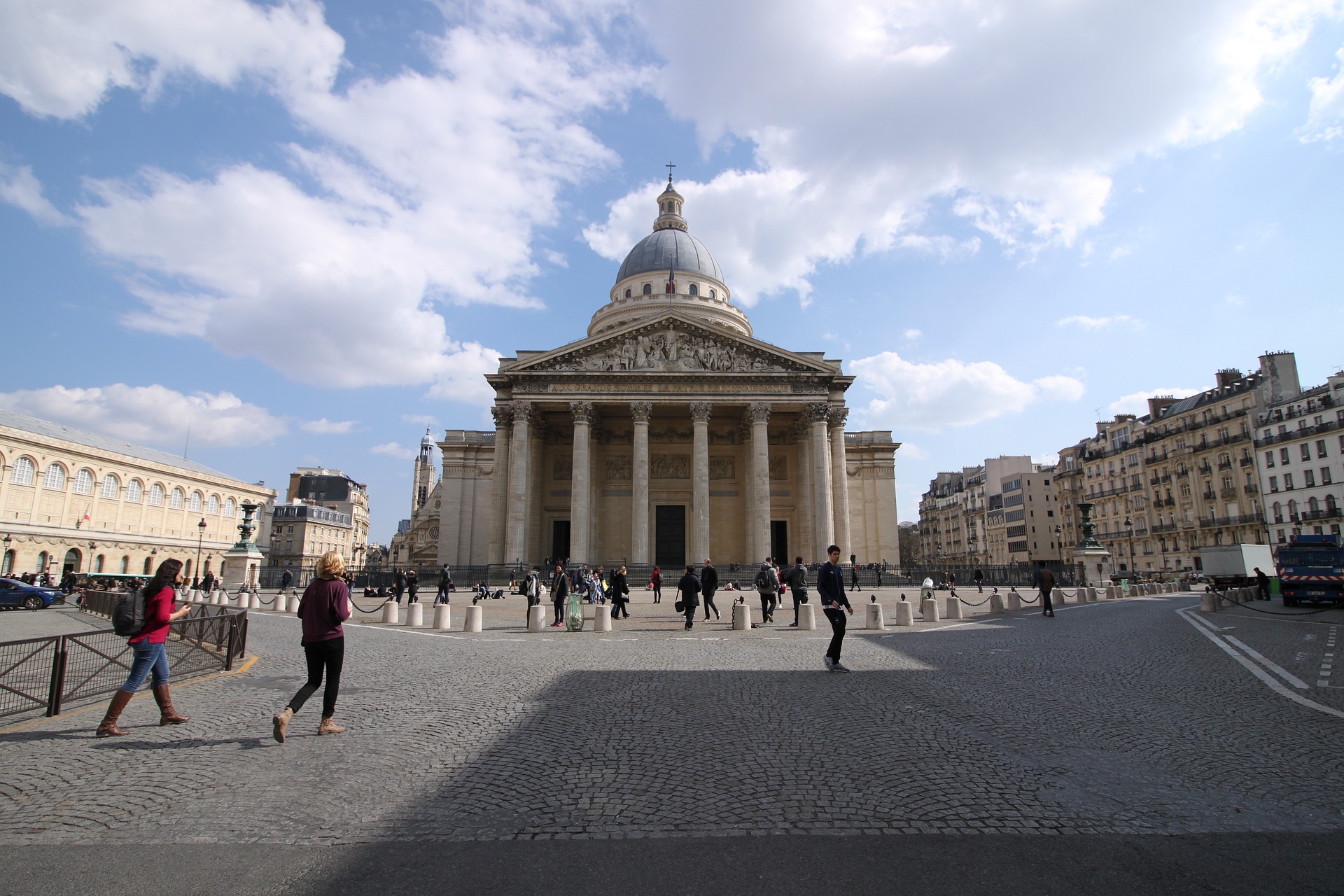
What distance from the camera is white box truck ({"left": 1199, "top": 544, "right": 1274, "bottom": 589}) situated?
120ft

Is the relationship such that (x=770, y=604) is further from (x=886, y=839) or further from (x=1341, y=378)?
(x=1341, y=378)

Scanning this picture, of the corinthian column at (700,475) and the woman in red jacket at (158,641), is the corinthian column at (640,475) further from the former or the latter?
the woman in red jacket at (158,641)

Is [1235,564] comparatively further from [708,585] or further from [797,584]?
[708,585]

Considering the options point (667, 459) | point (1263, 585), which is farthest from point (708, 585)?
point (667, 459)

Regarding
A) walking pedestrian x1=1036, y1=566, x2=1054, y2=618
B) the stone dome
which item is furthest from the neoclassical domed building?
walking pedestrian x1=1036, y1=566, x2=1054, y2=618

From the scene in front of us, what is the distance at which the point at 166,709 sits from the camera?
24.0 ft

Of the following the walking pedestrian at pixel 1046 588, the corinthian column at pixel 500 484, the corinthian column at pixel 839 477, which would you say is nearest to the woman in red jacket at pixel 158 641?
the walking pedestrian at pixel 1046 588

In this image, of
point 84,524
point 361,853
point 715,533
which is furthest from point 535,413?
point 361,853

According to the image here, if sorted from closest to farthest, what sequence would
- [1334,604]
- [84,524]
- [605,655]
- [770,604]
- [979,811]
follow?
[979,811] < [605,655] < [770,604] < [1334,604] < [84,524]

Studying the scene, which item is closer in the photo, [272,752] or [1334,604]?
[272,752]

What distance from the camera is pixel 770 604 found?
20000 mm

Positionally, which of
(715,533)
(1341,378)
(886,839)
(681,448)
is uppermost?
(1341,378)

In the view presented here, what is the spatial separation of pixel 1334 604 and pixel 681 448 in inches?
1263

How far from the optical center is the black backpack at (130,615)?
7172 mm
